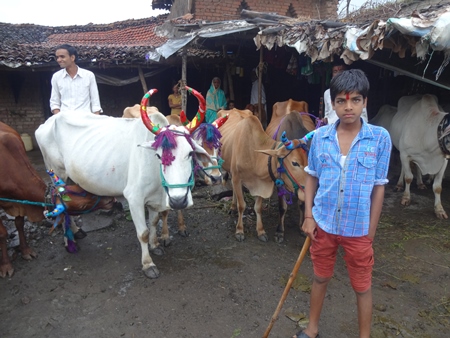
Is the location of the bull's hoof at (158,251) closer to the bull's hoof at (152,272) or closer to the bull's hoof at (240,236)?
the bull's hoof at (152,272)

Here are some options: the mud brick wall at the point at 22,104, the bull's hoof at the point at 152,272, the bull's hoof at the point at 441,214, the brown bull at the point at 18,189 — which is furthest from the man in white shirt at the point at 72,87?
the mud brick wall at the point at 22,104

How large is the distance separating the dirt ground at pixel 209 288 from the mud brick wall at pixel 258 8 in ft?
26.5

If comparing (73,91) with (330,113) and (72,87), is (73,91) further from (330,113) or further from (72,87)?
(330,113)

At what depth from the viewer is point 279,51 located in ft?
26.3

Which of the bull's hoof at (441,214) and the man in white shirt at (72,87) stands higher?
the man in white shirt at (72,87)

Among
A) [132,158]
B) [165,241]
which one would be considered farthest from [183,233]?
[132,158]

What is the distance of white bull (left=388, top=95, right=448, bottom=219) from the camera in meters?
5.02

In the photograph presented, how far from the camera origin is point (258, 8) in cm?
1193

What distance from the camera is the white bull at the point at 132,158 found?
281 cm

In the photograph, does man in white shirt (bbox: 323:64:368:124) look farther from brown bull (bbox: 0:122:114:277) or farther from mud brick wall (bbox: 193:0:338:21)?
mud brick wall (bbox: 193:0:338:21)

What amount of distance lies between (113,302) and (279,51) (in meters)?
6.87

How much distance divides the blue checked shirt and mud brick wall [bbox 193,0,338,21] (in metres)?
8.92

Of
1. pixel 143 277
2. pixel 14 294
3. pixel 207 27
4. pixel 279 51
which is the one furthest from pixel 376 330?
pixel 279 51

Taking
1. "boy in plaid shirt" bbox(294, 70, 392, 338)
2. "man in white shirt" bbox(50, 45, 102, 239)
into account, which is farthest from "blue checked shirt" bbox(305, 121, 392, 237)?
"man in white shirt" bbox(50, 45, 102, 239)
